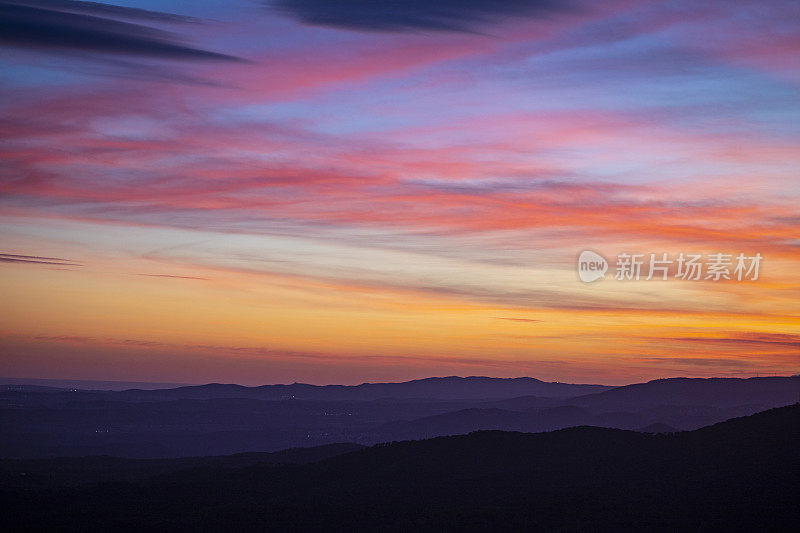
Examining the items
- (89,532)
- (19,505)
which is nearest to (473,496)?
(89,532)

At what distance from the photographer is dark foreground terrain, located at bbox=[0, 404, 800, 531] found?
74.5 m

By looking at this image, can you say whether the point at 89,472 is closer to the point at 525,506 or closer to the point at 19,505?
the point at 19,505

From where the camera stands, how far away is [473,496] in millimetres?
88188

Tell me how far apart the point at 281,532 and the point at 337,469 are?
2821 cm

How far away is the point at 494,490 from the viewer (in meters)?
89.8

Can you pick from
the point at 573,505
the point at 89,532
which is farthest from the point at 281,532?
the point at 573,505

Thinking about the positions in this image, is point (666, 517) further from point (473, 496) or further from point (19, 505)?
point (19, 505)

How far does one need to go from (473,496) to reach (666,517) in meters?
22.4

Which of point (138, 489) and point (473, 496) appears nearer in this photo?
point (473, 496)

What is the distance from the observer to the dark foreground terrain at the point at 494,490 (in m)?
74.5

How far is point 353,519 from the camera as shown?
82812 millimetres

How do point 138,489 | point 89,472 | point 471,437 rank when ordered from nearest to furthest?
point 138,489 → point 471,437 → point 89,472

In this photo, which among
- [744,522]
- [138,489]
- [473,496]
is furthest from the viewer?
[138,489]

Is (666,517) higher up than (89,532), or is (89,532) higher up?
(666,517)
